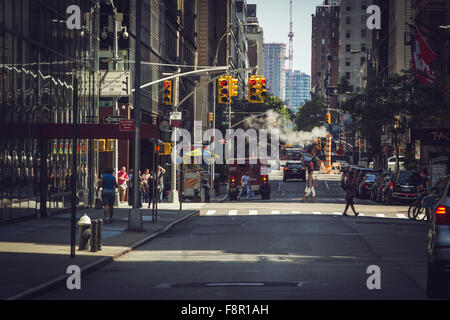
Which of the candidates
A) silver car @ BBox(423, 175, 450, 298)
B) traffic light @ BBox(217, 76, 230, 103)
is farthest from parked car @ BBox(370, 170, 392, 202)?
silver car @ BBox(423, 175, 450, 298)

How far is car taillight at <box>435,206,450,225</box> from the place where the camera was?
39.4 feet

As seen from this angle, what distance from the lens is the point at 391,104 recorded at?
6338 centimetres

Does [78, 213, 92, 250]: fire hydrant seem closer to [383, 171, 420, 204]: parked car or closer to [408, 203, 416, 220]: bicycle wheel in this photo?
[408, 203, 416, 220]: bicycle wheel

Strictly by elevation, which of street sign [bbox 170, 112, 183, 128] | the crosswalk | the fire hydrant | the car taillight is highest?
street sign [bbox 170, 112, 183, 128]

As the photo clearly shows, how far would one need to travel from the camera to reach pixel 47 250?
19.7m

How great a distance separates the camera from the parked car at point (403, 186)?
47066 millimetres

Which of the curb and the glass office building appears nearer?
the curb

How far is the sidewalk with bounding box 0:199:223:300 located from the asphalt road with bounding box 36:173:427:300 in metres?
0.39

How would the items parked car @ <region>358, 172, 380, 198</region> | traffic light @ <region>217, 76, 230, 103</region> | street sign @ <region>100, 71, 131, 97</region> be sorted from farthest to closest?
parked car @ <region>358, 172, 380, 198</region> → traffic light @ <region>217, 76, 230, 103</region> → street sign @ <region>100, 71, 131, 97</region>

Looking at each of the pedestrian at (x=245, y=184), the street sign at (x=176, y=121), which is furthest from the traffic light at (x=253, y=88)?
the pedestrian at (x=245, y=184)

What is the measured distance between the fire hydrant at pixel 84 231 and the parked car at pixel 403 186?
3016 centimetres

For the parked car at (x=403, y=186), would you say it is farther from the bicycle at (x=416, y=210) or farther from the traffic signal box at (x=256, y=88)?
the bicycle at (x=416, y=210)

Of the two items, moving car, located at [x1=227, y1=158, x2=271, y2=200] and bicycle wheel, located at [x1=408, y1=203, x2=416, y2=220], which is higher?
moving car, located at [x1=227, y1=158, x2=271, y2=200]
